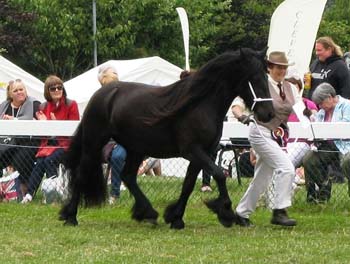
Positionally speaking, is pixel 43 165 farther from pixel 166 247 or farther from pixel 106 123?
pixel 166 247

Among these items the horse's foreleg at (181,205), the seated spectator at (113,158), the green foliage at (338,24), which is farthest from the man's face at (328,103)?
the green foliage at (338,24)

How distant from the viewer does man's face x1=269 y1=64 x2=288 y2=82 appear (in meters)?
9.93

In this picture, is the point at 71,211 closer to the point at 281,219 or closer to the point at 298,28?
the point at 281,219

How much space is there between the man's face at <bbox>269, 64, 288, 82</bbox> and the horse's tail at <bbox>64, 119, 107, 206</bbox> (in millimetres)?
1966

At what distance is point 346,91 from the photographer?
13406 mm

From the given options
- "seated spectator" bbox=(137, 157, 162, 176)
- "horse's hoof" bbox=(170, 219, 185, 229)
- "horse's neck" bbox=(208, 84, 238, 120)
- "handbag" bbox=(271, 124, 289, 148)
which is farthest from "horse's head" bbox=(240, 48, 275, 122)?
"seated spectator" bbox=(137, 157, 162, 176)

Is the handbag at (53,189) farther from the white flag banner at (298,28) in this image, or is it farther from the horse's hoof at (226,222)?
the white flag banner at (298,28)

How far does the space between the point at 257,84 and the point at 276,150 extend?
2.59ft

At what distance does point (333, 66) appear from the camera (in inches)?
526

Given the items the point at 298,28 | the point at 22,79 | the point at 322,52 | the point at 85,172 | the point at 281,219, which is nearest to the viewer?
the point at 281,219

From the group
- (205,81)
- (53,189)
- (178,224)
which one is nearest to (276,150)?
(205,81)

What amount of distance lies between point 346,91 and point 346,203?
7.75 feet

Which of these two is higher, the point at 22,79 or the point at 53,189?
the point at 53,189

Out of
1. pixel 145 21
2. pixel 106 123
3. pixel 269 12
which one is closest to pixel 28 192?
pixel 106 123
